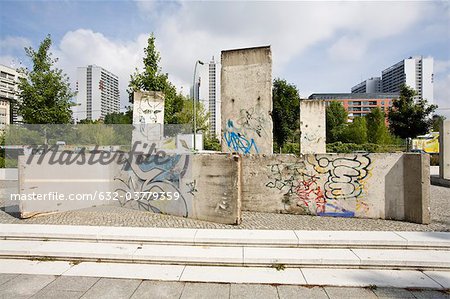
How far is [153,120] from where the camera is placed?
961 centimetres

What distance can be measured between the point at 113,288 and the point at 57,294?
75 cm

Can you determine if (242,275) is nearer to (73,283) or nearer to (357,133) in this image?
(73,283)

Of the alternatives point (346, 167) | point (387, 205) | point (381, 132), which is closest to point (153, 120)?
point (346, 167)

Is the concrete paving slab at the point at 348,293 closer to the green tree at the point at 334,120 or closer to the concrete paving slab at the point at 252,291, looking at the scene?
the concrete paving slab at the point at 252,291

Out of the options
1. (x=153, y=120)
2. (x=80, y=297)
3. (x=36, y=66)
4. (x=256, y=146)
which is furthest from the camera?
(x=36, y=66)

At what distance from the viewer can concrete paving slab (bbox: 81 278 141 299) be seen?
3.66m

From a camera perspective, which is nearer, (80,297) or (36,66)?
(80,297)

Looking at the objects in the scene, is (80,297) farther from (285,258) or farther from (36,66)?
(36,66)

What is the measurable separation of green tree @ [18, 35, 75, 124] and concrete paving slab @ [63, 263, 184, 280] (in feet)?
44.0

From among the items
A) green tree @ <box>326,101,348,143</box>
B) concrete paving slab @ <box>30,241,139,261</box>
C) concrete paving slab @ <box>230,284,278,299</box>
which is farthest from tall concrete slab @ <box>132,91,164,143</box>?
green tree @ <box>326,101,348,143</box>

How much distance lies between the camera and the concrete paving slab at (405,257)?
14.8 feet

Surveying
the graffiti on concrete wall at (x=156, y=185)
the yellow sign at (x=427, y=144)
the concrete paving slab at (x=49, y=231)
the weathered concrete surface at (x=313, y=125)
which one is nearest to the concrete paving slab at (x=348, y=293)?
the graffiti on concrete wall at (x=156, y=185)

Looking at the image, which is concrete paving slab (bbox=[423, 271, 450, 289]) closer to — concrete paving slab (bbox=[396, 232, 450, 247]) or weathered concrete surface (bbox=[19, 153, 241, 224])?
concrete paving slab (bbox=[396, 232, 450, 247])

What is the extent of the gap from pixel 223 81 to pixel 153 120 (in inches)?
127
